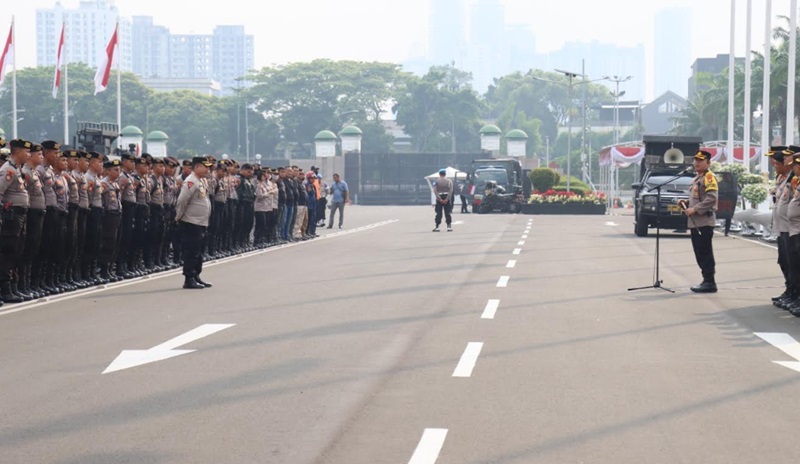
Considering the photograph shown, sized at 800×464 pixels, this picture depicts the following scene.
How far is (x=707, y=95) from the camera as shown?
9725cm

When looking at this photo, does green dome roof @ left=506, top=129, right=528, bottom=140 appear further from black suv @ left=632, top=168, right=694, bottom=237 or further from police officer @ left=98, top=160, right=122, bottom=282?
police officer @ left=98, top=160, right=122, bottom=282

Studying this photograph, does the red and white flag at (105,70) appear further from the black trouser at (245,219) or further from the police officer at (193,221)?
the police officer at (193,221)

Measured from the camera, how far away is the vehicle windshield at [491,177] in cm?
6587

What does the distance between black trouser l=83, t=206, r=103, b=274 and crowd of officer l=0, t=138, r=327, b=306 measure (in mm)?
14

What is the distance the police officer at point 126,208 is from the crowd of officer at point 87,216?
0.02m

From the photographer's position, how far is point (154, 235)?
822 inches

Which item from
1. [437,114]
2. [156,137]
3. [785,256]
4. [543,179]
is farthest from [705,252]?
[437,114]

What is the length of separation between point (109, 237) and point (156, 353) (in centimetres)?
784

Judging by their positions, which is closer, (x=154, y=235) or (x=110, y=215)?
(x=110, y=215)

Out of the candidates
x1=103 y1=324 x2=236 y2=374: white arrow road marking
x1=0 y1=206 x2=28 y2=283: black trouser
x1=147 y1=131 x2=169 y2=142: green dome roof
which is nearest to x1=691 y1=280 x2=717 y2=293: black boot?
x1=103 y1=324 x2=236 y2=374: white arrow road marking

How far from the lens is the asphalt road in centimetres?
736

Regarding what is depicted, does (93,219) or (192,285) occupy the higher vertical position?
(93,219)

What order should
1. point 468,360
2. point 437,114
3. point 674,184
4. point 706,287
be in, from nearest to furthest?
point 468,360, point 706,287, point 674,184, point 437,114

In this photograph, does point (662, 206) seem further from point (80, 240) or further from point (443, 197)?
point (80, 240)
